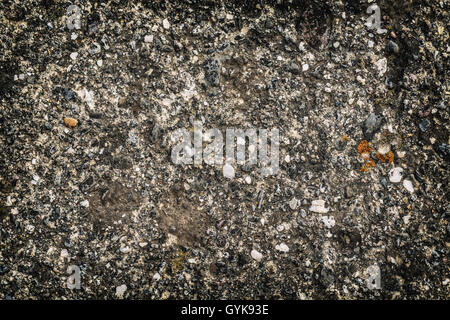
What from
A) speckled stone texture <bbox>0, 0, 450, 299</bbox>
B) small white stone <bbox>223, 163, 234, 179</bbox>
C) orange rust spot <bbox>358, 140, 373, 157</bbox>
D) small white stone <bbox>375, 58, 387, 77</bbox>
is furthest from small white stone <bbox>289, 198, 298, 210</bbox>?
small white stone <bbox>375, 58, 387, 77</bbox>

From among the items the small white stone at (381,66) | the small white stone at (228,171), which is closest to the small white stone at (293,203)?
the small white stone at (228,171)

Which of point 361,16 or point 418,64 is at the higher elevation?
point 361,16

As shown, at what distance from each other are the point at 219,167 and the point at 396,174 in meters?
1.13

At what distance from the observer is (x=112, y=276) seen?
2141 mm

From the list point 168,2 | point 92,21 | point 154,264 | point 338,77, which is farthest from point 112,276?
point 338,77

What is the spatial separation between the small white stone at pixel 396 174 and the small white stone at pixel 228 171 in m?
1.01

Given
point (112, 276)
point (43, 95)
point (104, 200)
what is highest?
point (43, 95)

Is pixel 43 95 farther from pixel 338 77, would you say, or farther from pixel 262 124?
pixel 338 77

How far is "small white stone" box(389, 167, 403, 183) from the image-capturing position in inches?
87.5

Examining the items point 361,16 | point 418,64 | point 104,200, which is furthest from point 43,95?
point 418,64

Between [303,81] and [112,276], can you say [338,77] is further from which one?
[112,276]

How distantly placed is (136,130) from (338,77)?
4.39 ft

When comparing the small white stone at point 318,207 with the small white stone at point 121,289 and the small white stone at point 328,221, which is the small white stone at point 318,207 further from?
the small white stone at point 121,289
